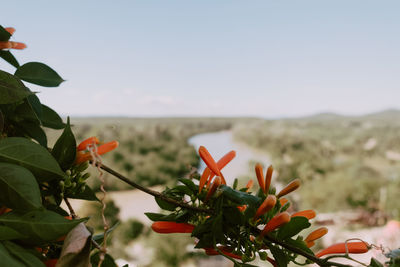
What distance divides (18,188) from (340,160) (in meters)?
11.5

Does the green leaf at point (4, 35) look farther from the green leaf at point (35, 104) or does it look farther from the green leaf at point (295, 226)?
the green leaf at point (295, 226)

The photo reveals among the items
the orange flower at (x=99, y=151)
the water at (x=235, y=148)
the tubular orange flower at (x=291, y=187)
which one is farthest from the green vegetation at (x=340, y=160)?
the orange flower at (x=99, y=151)

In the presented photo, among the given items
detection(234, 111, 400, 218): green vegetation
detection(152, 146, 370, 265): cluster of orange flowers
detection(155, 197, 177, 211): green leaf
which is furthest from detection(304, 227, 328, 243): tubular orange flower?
detection(234, 111, 400, 218): green vegetation

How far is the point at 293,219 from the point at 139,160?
31.8 feet

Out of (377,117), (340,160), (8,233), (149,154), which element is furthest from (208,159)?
(377,117)

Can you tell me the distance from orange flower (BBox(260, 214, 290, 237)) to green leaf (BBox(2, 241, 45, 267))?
132mm

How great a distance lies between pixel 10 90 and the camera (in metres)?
0.19

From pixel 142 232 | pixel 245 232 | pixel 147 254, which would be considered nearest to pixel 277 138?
pixel 142 232

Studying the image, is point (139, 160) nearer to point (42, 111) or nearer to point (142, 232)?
point (142, 232)

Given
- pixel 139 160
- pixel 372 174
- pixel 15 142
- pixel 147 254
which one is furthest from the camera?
pixel 139 160

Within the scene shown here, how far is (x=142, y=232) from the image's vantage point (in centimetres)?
646

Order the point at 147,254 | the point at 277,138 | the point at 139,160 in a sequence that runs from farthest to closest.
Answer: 1. the point at 277,138
2. the point at 139,160
3. the point at 147,254

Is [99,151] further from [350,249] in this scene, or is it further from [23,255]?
[350,249]

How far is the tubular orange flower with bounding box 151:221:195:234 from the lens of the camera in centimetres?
21
